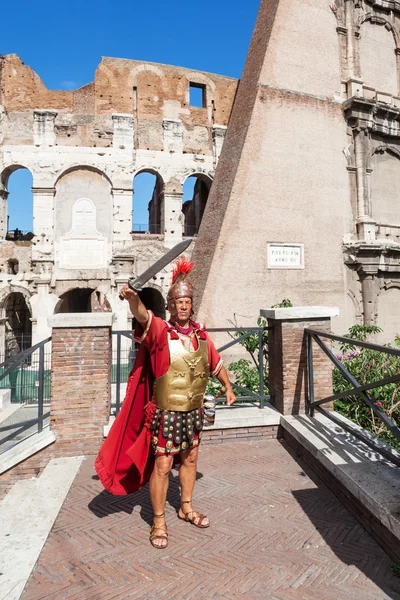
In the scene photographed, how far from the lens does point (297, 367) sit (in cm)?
507

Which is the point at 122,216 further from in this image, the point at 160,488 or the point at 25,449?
the point at 160,488

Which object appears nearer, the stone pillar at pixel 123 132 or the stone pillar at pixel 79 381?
the stone pillar at pixel 79 381

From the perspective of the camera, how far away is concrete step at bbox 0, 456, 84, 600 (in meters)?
2.58

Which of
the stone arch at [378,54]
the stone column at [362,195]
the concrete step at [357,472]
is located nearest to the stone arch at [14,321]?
the stone column at [362,195]

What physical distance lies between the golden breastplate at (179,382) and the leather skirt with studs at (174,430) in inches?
→ 2.6

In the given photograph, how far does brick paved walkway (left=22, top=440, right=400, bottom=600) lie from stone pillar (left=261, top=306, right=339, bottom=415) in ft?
4.29

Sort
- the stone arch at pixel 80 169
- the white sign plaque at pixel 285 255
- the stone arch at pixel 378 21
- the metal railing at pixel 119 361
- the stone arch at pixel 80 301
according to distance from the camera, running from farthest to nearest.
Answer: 1. the stone arch at pixel 80 301
2. the stone arch at pixel 80 169
3. the stone arch at pixel 378 21
4. the white sign plaque at pixel 285 255
5. the metal railing at pixel 119 361

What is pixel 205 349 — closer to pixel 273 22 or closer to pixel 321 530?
pixel 321 530

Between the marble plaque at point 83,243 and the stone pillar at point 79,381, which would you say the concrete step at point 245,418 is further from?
the marble plaque at point 83,243

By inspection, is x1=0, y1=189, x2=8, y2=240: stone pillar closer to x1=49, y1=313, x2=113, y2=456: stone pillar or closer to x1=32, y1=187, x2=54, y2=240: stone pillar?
x1=32, y1=187, x2=54, y2=240: stone pillar

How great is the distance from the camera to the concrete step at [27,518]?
8.46 ft

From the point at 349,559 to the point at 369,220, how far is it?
33.3 ft

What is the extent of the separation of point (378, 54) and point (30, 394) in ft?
53.8

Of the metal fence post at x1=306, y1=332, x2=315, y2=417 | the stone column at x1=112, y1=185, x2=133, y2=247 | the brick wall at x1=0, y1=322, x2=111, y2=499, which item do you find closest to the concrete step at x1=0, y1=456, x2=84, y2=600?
the brick wall at x1=0, y1=322, x2=111, y2=499
